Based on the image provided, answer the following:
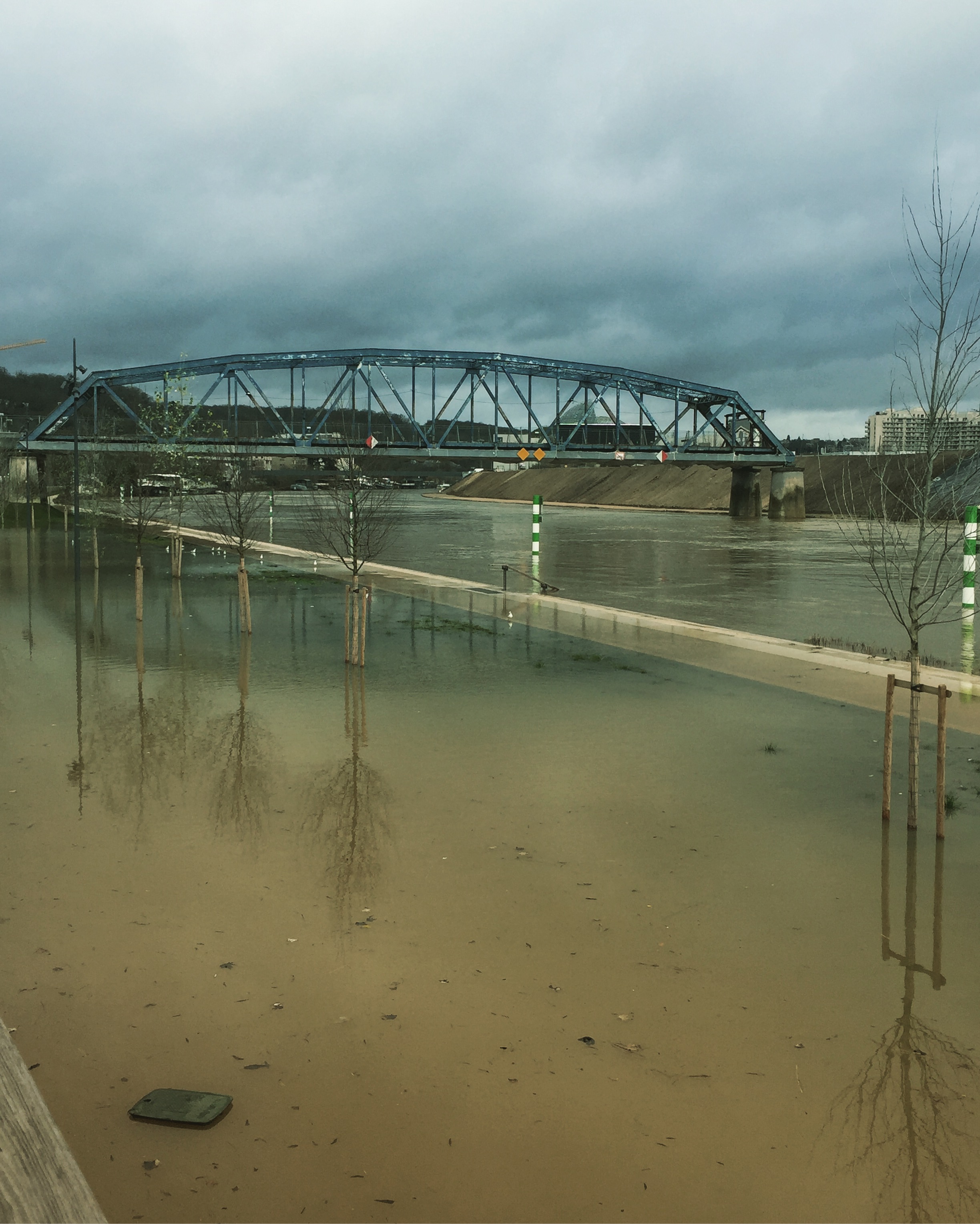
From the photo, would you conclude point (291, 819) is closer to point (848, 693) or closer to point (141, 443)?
point (848, 693)

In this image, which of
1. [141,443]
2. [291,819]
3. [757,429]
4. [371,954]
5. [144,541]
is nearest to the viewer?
[371,954]

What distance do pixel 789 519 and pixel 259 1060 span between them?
288 ft

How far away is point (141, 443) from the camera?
155 ft

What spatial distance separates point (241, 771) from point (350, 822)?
68.9 inches

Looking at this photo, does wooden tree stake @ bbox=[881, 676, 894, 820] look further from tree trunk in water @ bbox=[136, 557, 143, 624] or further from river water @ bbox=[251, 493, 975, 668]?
tree trunk in water @ bbox=[136, 557, 143, 624]

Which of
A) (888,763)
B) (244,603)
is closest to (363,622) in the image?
(244,603)

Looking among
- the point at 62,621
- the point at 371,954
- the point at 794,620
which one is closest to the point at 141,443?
the point at 62,621

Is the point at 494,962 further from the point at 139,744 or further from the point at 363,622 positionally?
the point at 363,622

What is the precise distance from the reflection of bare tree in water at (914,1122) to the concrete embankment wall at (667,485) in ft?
258

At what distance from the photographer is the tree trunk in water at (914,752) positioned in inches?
320

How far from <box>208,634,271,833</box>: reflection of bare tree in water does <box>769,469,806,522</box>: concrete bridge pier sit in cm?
8213

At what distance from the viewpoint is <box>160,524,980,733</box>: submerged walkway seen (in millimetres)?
13195

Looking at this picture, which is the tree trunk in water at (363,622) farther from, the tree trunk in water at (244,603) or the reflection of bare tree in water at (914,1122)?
the reflection of bare tree in water at (914,1122)

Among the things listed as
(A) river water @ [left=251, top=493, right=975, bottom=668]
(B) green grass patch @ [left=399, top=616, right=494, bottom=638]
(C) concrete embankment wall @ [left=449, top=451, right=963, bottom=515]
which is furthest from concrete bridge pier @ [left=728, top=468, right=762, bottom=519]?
(B) green grass patch @ [left=399, top=616, right=494, bottom=638]
